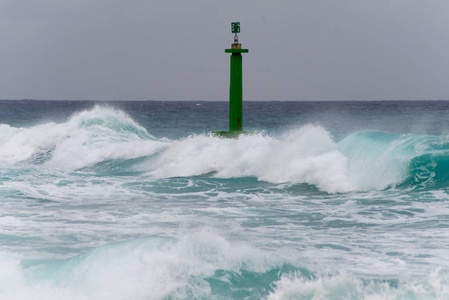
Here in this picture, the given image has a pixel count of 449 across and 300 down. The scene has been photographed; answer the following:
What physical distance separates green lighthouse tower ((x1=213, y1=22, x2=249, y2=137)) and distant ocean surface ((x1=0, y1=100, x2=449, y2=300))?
84 cm

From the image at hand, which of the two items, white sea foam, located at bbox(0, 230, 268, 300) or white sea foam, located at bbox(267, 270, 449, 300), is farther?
white sea foam, located at bbox(0, 230, 268, 300)

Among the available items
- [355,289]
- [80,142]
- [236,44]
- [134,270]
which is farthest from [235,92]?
[355,289]

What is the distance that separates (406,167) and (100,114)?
44.2 feet

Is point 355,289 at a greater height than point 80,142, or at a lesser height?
lesser

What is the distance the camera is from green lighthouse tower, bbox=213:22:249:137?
54.0ft

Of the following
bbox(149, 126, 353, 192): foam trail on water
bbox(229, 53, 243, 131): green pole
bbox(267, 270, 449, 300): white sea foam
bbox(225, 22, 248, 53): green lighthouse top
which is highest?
bbox(225, 22, 248, 53): green lighthouse top

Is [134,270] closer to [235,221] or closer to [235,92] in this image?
[235,221]

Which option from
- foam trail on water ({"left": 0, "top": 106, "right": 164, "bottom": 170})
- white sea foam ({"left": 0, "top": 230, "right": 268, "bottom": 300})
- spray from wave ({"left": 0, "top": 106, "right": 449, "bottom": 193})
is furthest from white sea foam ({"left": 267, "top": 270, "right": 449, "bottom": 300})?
foam trail on water ({"left": 0, "top": 106, "right": 164, "bottom": 170})

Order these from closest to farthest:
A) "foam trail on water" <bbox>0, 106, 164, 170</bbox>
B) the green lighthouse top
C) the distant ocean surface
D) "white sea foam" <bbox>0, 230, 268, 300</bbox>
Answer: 1. "white sea foam" <bbox>0, 230, 268, 300</bbox>
2. the distant ocean surface
3. the green lighthouse top
4. "foam trail on water" <bbox>0, 106, 164, 170</bbox>

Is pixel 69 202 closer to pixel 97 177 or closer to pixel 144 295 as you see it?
pixel 97 177

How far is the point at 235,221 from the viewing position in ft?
28.3

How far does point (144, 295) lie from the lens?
5297 millimetres

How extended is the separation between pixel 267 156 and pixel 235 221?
224 inches

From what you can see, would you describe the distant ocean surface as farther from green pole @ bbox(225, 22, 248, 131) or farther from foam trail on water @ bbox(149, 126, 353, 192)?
green pole @ bbox(225, 22, 248, 131)
